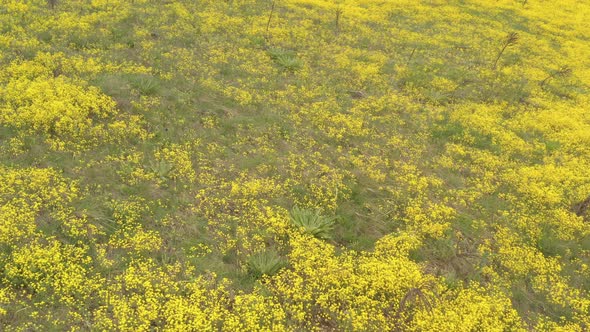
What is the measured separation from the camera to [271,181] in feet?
36.9

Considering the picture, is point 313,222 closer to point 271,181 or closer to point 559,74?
point 271,181

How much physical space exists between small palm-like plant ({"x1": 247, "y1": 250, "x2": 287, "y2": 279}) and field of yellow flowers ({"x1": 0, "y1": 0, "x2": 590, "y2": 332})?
0.14 ft

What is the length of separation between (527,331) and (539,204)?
487cm

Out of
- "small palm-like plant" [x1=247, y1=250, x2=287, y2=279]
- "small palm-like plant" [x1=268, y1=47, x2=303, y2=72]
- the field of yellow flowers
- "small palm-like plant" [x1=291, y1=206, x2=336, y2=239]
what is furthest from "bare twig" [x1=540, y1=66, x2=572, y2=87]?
"small palm-like plant" [x1=247, y1=250, x2=287, y2=279]

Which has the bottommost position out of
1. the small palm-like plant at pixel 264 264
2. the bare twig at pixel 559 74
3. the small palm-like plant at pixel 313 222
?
the small palm-like plant at pixel 264 264

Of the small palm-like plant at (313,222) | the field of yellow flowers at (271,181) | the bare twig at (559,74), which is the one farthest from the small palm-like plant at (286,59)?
the bare twig at (559,74)

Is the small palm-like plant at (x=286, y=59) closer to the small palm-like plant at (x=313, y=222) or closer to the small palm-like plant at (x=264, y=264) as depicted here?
the small palm-like plant at (x=313, y=222)

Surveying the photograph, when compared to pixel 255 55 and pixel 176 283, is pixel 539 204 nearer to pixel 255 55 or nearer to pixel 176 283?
pixel 176 283

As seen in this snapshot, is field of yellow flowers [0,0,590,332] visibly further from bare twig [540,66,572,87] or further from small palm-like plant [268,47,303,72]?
bare twig [540,66,572,87]

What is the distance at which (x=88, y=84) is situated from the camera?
44.0ft

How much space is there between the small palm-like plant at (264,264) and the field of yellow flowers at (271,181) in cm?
4

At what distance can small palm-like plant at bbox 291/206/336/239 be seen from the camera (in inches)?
385

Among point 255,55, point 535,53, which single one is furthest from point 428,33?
point 255,55

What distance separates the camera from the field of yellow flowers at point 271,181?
316 inches
